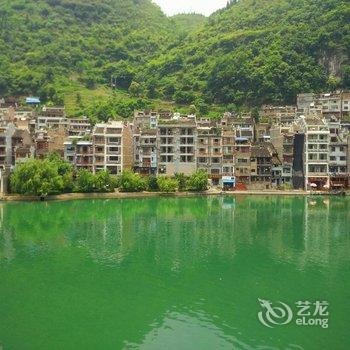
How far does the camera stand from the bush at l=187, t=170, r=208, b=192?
5500 centimetres

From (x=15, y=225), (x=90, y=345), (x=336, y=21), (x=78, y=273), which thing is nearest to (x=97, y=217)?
(x=15, y=225)

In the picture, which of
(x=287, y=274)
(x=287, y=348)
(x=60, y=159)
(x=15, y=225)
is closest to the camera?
(x=287, y=348)

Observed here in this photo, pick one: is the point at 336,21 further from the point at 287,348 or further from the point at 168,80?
the point at 287,348

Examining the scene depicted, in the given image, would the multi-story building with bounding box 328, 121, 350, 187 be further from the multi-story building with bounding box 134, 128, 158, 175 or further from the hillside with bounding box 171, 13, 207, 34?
the hillside with bounding box 171, 13, 207, 34

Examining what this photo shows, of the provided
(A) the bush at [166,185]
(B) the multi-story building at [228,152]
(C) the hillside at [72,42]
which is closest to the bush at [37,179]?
(A) the bush at [166,185]

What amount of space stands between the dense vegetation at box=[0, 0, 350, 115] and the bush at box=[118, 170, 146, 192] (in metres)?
26.8

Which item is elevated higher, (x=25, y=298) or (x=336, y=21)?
(x=336, y=21)

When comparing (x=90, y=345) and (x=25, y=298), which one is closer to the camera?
(x=90, y=345)

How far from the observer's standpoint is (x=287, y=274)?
23625 millimetres

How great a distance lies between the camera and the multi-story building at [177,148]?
5978 centimetres

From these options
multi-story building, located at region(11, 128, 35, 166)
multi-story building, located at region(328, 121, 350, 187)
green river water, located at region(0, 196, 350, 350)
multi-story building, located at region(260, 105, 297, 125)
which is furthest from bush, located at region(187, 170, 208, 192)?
multi-story building, located at region(260, 105, 297, 125)

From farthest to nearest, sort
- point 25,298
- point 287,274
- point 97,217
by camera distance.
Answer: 1. point 97,217
2. point 287,274
3. point 25,298

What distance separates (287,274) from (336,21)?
3048 inches

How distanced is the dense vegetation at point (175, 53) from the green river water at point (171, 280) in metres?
45.5
